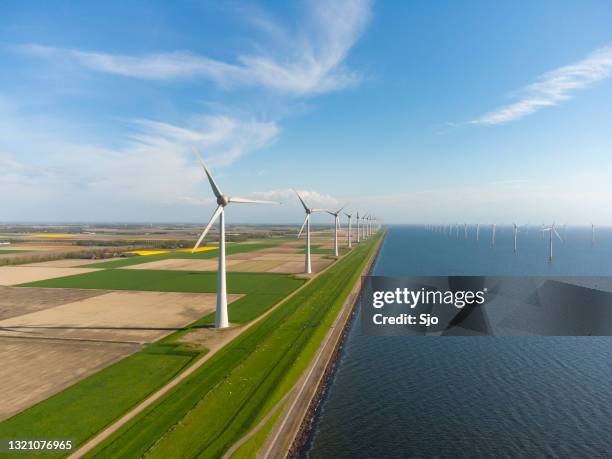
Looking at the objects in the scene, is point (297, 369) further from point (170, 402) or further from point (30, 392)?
point (30, 392)

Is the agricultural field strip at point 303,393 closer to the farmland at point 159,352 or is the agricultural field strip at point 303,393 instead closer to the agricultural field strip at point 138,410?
the farmland at point 159,352

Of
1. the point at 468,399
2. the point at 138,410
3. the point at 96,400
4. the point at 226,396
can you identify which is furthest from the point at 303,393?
the point at 96,400

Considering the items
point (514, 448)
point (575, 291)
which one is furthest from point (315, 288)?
point (575, 291)

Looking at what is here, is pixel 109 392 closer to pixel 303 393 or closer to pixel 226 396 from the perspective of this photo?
pixel 226 396

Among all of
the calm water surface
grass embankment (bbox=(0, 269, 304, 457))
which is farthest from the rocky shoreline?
grass embankment (bbox=(0, 269, 304, 457))

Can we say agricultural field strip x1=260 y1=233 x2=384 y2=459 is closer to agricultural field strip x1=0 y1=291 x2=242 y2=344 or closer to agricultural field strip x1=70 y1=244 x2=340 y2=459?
agricultural field strip x1=70 y1=244 x2=340 y2=459

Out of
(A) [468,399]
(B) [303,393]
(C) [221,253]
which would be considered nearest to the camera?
(B) [303,393]
